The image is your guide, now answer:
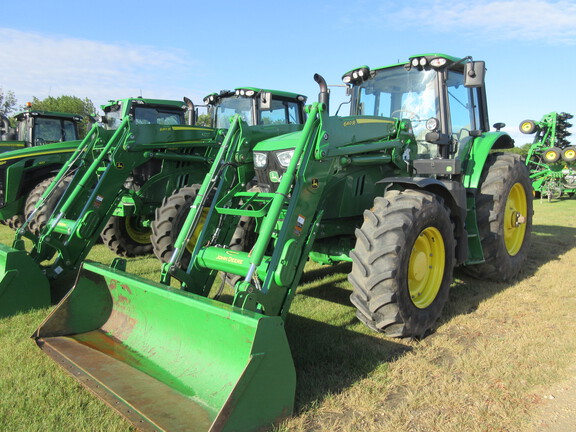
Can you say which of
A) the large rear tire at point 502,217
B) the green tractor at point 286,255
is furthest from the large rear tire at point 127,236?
the large rear tire at point 502,217

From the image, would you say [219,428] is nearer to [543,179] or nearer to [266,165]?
[266,165]

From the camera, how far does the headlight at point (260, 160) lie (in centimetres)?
429

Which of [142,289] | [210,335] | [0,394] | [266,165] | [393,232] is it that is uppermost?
[266,165]

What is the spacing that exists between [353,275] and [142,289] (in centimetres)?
160

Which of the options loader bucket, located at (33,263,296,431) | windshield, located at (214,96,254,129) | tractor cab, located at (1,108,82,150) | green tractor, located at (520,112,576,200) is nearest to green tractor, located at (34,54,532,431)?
loader bucket, located at (33,263,296,431)

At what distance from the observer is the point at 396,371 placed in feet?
10.9

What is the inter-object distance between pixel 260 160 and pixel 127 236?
13.0 ft

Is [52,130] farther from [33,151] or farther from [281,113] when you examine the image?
[281,113]

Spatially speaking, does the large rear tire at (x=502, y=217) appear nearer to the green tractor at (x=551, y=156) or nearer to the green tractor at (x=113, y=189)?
the green tractor at (x=113, y=189)

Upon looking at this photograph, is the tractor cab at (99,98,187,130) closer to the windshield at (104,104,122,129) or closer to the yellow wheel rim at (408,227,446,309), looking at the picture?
the windshield at (104,104,122,129)

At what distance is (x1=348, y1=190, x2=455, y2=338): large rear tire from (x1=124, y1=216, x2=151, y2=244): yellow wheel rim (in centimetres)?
478

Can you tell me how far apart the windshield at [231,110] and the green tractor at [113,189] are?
18 millimetres

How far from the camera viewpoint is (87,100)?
162ft

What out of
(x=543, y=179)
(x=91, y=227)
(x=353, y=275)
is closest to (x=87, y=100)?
(x=543, y=179)
